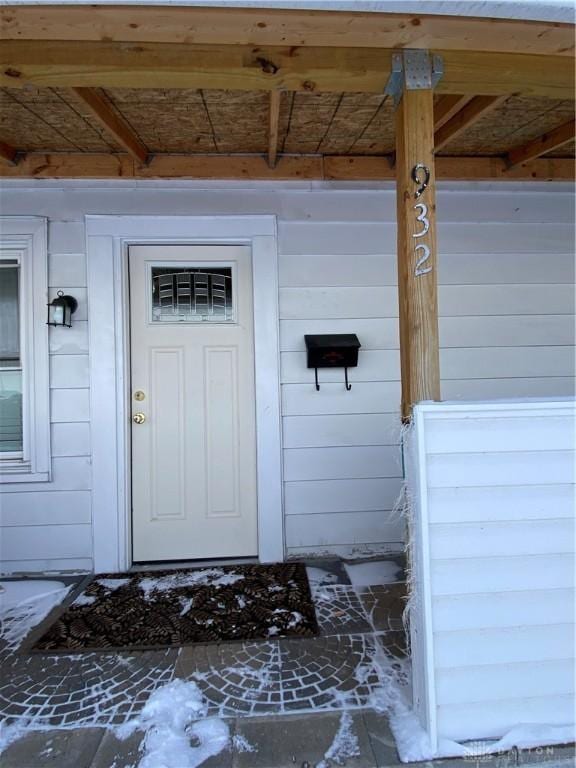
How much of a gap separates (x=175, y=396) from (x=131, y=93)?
5.13 feet

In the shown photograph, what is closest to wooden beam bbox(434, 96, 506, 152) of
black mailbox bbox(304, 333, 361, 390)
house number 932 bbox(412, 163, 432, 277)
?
house number 932 bbox(412, 163, 432, 277)

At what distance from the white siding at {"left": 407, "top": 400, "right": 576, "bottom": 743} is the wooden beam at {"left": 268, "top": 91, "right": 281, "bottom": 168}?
152cm

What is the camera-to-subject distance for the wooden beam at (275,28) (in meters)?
1.27

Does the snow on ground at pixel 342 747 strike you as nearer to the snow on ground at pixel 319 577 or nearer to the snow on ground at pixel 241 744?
the snow on ground at pixel 241 744

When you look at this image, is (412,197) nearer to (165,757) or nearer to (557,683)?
(557,683)

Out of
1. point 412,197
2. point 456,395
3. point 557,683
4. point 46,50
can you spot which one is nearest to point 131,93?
point 46,50

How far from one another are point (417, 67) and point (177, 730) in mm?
2335

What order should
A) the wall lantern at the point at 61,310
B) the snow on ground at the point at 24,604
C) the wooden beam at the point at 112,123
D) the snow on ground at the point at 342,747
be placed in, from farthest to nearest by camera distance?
the wall lantern at the point at 61,310, the snow on ground at the point at 24,604, the wooden beam at the point at 112,123, the snow on ground at the point at 342,747

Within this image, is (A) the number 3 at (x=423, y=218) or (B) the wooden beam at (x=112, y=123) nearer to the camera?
(A) the number 3 at (x=423, y=218)

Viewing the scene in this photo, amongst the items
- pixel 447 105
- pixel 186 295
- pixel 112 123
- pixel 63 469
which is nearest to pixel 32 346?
pixel 63 469

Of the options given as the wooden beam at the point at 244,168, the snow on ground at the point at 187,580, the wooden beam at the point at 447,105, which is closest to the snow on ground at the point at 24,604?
the snow on ground at the point at 187,580

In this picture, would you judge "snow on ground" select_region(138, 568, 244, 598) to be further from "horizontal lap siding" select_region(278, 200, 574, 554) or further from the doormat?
"horizontal lap siding" select_region(278, 200, 574, 554)

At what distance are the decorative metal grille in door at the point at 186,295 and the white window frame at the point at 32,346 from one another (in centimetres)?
65

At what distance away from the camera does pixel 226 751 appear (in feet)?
4.21
